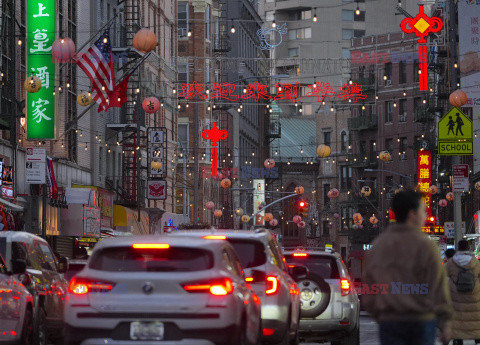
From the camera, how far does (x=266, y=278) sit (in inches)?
632

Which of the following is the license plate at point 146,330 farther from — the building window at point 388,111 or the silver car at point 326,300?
the building window at point 388,111

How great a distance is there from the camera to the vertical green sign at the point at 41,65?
4156 cm

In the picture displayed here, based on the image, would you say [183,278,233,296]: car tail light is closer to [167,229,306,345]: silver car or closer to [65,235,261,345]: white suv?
[65,235,261,345]: white suv

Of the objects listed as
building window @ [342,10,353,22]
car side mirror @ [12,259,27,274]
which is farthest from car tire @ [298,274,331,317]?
building window @ [342,10,353,22]

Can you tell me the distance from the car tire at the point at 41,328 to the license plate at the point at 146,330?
5831mm

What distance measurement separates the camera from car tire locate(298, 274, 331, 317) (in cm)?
1981

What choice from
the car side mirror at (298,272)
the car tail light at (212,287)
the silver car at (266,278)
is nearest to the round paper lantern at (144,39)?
the car side mirror at (298,272)

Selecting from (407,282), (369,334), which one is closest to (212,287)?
(407,282)

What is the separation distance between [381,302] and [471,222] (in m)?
59.3

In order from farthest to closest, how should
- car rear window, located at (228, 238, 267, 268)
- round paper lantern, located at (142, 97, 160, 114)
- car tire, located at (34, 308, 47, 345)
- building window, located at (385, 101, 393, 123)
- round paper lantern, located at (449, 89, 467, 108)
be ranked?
1. building window, located at (385, 101, 393, 123)
2. round paper lantern, located at (142, 97, 160, 114)
3. round paper lantern, located at (449, 89, 467, 108)
4. car tire, located at (34, 308, 47, 345)
5. car rear window, located at (228, 238, 267, 268)

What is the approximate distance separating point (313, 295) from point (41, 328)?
4.21 metres

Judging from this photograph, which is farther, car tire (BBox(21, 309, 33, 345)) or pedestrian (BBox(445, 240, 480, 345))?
pedestrian (BBox(445, 240, 480, 345))

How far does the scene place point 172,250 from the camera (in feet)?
42.5

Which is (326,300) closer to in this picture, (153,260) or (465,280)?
(465,280)
